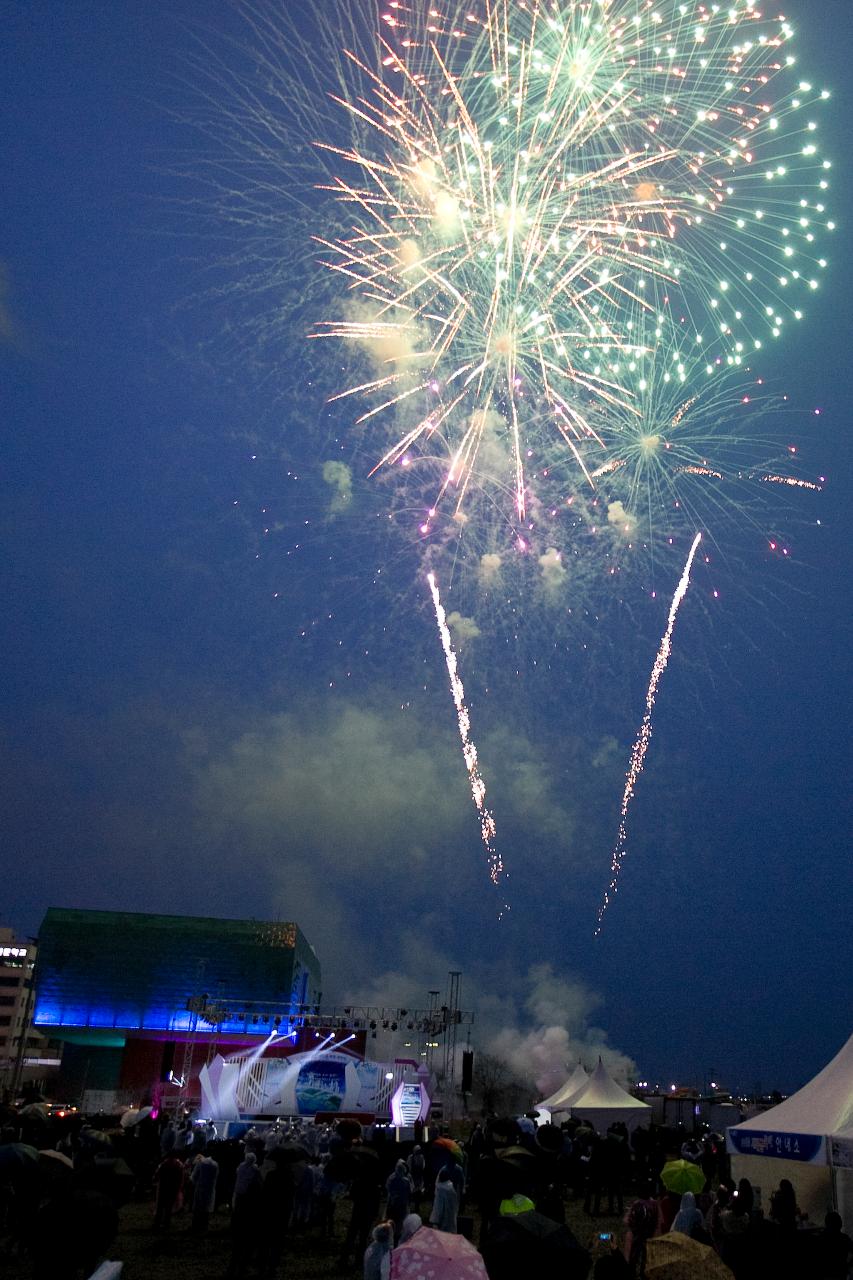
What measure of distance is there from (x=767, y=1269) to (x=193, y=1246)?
27.2 feet

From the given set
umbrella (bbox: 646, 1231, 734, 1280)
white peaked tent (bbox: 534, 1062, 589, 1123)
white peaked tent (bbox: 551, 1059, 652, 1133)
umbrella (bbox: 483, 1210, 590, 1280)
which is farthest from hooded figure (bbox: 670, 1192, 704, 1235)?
white peaked tent (bbox: 534, 1062, 589, 1123)

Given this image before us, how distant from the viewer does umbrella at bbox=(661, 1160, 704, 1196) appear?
13.9m

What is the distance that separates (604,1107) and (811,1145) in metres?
16.1

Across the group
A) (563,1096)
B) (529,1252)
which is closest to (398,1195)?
(529,1252)

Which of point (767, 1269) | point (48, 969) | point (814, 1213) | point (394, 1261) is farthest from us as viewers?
point (48, 969)

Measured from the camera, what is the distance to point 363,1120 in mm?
28391

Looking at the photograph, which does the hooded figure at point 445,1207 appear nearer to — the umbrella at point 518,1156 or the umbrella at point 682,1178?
the umbrella at point 518,1156

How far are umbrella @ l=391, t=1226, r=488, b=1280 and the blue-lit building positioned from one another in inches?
2368

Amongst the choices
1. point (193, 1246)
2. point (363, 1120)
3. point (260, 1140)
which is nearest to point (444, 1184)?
point (193, 1246)

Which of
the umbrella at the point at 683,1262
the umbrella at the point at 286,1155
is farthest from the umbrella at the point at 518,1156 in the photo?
the umbrella at the point at 683,1262

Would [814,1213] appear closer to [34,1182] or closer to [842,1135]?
[842,1135]

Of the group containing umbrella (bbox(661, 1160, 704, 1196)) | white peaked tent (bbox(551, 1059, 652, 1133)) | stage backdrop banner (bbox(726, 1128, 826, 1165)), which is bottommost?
umbrella (bbox(661, 1160, 704, 1196))

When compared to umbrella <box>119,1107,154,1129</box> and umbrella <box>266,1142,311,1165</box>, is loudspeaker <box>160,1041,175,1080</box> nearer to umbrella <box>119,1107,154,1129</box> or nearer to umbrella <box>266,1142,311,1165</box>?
umbrella <box>119,1107,154,1129</box>

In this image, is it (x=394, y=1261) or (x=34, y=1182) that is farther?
(x=34, y=1182)
